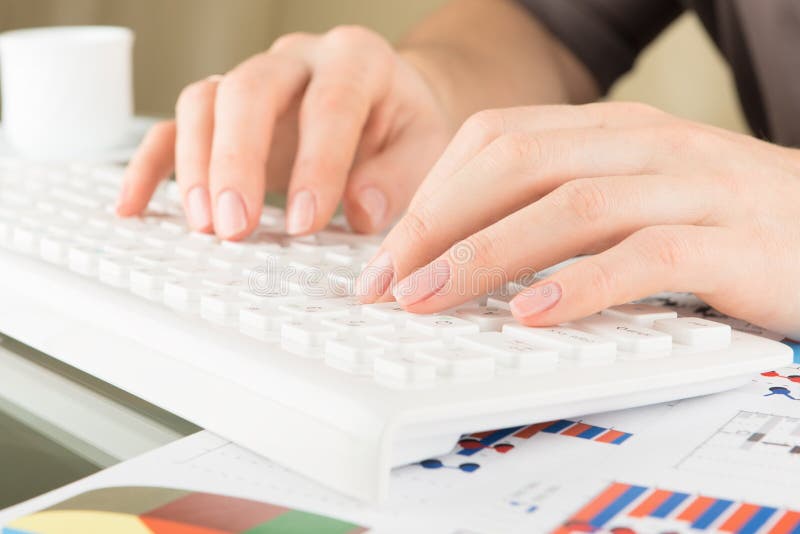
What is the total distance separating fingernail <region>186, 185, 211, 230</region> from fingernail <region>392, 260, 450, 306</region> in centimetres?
23

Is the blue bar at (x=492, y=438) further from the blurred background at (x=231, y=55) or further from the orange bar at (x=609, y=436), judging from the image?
the blurred background at (x=231, y=55)

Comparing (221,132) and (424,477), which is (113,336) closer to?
(424,477)

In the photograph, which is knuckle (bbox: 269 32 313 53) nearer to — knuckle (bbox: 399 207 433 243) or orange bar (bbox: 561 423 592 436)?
knuckle (bbox: 399 207 433 243)

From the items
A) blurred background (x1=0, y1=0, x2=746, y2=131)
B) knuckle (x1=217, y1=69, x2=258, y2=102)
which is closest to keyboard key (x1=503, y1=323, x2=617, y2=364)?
knuckle (x1=217, y1=69, x2=258, y2=102)

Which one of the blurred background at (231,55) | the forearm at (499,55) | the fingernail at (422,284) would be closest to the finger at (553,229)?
the fingernail at (422,284)

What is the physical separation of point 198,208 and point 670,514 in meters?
0.42

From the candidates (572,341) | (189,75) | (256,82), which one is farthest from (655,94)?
(572,341)

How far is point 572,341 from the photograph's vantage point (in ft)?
1.23

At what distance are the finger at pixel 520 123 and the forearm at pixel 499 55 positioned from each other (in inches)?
16.3

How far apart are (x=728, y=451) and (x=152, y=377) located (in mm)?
229

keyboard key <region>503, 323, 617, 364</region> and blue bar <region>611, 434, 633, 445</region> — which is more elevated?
keyboard key <region>503, 323, 617, 364</region>

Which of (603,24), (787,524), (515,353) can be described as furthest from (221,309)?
(603,24)

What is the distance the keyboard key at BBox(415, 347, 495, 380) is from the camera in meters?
0.33

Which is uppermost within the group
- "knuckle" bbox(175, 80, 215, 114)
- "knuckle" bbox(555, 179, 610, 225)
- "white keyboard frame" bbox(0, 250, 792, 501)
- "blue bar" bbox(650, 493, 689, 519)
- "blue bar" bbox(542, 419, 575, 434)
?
"knuckle" bbox(175, 80, 215, 114)
